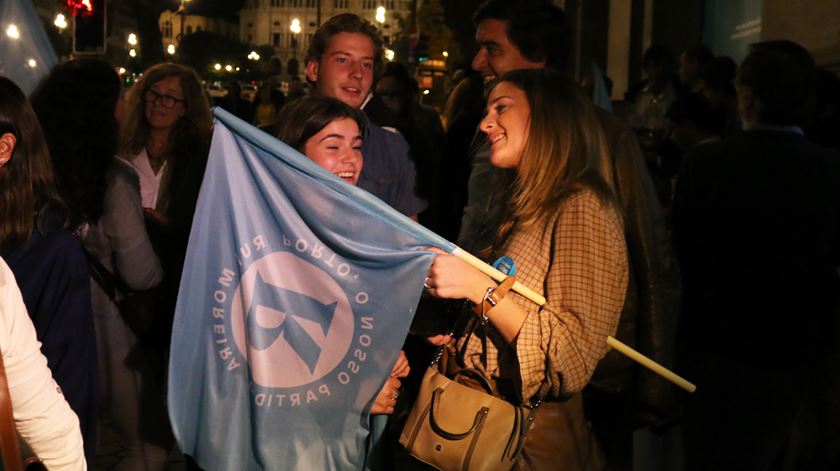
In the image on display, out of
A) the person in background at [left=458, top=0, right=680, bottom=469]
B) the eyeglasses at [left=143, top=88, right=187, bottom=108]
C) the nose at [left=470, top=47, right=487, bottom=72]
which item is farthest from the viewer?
the eyeglasses at [left=143, top=88, right=187, bottom=108]

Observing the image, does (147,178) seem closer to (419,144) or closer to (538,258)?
(419,144)

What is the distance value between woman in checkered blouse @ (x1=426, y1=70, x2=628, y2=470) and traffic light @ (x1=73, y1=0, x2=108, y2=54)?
11540mm

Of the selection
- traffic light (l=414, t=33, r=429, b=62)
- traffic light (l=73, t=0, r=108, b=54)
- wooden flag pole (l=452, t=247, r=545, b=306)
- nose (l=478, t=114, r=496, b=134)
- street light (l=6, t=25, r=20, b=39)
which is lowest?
wooden flag pole (l=452, t=247, r=545, b=306)

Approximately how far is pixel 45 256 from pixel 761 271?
279 centimetres

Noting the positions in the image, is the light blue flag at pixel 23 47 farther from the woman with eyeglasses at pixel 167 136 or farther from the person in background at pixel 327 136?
the person in background at pixel 327 136

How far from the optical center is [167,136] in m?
7.02

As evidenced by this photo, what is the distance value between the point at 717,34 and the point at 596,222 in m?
8.63

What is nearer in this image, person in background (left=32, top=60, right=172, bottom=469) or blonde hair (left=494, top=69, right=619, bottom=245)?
blonde hair (left=494, top=69, right=619, bottom=245)

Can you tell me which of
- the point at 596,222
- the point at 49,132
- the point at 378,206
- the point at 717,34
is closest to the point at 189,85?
the point at 49,132

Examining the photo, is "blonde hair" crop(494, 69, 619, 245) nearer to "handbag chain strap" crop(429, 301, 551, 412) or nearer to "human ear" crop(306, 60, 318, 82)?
"handbag chain strap" crop(429, 301, 551, 412)

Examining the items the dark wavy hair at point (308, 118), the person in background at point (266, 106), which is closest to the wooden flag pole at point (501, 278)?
the dark wavy hair at point (308, 118)

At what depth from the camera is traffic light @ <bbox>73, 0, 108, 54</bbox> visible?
1448 centimetres

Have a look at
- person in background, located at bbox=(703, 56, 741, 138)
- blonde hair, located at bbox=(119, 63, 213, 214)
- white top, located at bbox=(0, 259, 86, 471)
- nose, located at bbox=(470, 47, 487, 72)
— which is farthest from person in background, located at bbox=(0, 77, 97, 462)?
person in background, located at bbox=(703, 56, 741, 138)

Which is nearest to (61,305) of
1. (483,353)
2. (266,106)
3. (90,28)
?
(483,353)
